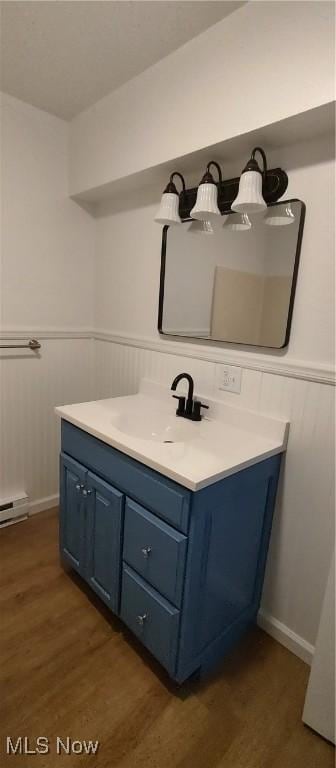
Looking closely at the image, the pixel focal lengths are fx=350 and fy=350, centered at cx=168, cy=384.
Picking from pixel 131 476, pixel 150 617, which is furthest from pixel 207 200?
pixel 150 617

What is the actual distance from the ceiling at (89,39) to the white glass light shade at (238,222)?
598 millimetres

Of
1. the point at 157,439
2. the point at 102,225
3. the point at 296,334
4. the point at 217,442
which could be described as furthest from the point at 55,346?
the point at 296,334

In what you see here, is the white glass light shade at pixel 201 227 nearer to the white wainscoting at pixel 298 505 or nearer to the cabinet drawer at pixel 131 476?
the white wainscoting at pixel 298 505

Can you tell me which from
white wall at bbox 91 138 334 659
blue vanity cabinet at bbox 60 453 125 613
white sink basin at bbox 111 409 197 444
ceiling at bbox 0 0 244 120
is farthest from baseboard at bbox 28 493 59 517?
ceiling at bbox 0 0 244 120

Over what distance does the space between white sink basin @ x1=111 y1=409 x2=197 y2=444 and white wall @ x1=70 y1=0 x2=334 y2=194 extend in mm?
1033

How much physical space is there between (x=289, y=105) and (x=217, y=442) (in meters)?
1.06

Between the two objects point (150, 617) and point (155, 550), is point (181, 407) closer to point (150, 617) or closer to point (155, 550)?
point (155, 550)

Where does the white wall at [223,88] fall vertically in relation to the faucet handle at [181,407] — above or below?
above

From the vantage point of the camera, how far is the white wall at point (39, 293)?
179 cm

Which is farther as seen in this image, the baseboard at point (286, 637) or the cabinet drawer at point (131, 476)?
the baseboard at point (286, 637)

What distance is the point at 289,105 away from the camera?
1017mm

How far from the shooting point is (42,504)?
2.20 metres

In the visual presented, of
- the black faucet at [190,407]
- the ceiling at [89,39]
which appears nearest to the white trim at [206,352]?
the black faucet at [190,407]

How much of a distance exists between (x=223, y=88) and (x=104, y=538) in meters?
1.64
